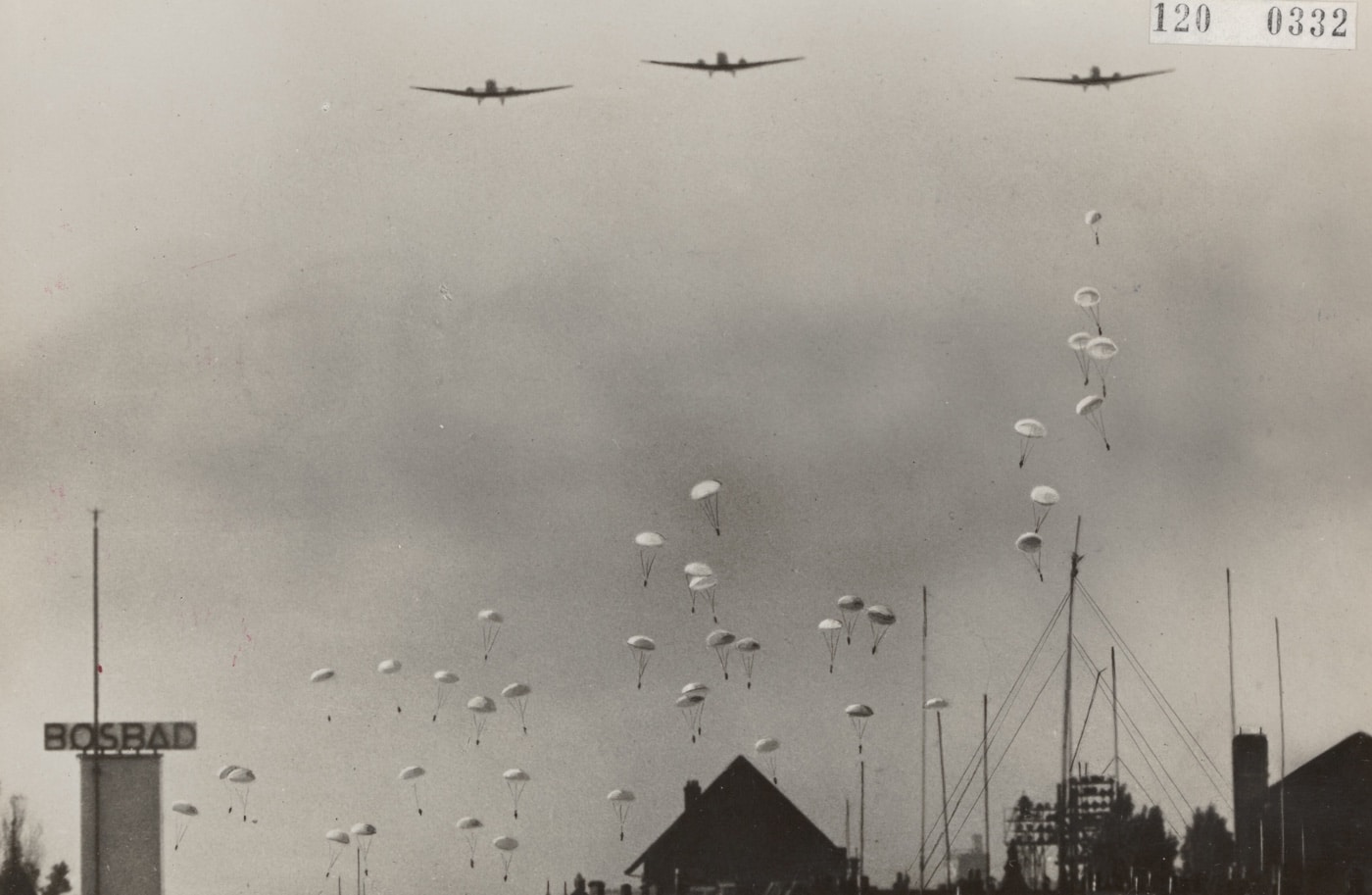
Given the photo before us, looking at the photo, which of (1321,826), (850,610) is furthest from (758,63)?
(1321,826)

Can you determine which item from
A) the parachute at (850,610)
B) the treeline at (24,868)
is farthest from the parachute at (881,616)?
the treeline at (24,868)

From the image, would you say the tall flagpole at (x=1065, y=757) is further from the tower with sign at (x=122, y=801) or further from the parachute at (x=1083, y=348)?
the tower with sign at (x=122, y=801)

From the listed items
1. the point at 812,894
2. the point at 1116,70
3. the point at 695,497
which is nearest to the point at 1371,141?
the point at 1116,70

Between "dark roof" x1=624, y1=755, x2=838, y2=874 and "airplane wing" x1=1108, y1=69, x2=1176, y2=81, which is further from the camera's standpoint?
"dark roof" x1=624, y1=755, x2=838, y2=874

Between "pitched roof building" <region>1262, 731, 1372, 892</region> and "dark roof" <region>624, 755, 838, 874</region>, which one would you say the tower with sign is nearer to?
"dark roof" <region>624, 755, 838, 874</region>

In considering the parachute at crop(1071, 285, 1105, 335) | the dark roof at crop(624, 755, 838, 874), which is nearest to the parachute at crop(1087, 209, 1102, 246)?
the parachute at crop(1071, 285, 1105, 335)

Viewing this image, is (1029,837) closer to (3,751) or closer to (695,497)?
(695,497)
